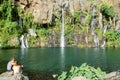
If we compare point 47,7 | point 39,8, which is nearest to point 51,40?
point 47,7

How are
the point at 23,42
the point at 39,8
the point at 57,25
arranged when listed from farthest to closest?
the point at 57,25 → the point at 39,8 → the point at 23,42

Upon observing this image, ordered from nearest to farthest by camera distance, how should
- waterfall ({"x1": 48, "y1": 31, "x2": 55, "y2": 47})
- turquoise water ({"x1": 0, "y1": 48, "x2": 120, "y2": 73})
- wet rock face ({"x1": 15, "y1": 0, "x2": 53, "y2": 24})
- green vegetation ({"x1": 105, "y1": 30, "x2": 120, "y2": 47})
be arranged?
turquoise water ({"x1": 0, "y1": 48, "x2": 120, "y2": 73})
green vegetation ({"x1": 105, "y1": 30, "x2": 120, "y2": 47})
waterfall ({"x1": 48, "y1": 31, "x2": 55, "y2": 47})
wet rock face ({"x1": 15, "y1": 0, "x2": 53, "y2": 24})

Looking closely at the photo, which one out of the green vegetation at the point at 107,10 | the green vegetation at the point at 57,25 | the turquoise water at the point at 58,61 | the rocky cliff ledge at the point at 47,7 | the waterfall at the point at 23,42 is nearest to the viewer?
the turquoise water at the point at 58,61

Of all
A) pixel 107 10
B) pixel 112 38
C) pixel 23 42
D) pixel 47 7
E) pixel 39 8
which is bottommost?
pixel 23 42

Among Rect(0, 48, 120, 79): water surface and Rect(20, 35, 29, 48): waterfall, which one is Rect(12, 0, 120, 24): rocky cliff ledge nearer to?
Rect(20, 35, 29, 48): waterfall

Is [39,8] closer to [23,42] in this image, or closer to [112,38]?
[23,42]

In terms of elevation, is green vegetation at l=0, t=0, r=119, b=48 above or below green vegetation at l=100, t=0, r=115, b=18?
below

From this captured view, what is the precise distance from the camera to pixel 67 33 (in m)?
114

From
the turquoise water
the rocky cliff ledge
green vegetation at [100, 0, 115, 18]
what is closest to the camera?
the turquoise water

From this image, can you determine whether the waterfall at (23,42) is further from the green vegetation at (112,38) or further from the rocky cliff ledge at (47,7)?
the green vegetation at (112,38)

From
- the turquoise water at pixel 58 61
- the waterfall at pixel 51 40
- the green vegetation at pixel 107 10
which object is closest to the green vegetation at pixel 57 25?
the green vegetation at pixel 107 10

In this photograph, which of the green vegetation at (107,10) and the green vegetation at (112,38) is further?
the green vegetation at (107,10)

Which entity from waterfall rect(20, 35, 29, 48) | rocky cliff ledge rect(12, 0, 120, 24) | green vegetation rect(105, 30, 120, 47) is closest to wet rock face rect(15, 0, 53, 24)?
rocky cliff ledge rect(12, 0, 120, 24)

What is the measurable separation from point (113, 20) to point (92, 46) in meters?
15.9
